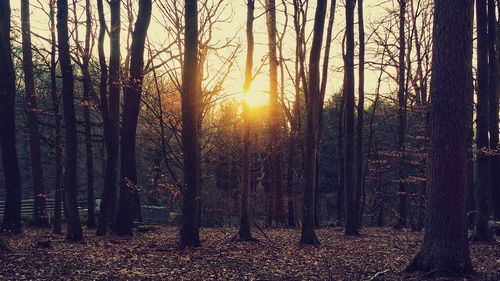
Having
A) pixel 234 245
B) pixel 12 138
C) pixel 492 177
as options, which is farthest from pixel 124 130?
pixel 492 177

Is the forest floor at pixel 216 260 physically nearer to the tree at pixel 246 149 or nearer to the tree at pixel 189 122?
the tree at pixel 246 149

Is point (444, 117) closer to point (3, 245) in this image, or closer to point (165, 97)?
point (3, 245)

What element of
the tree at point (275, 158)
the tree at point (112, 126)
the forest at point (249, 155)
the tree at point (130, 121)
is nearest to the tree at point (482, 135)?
the forest at point (249, 155)

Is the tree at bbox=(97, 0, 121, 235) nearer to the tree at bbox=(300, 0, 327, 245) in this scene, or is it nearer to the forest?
the forest

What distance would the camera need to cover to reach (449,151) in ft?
25.6

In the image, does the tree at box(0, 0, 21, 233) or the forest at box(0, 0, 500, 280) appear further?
the tree at box(0, 0, 21, 233)

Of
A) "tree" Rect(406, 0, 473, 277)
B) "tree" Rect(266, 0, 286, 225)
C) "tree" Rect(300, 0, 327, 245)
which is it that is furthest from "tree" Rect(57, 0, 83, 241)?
"tree" Rect(266, 0, 286, 225)

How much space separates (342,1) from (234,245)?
1210 centimetres

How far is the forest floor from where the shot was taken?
8.62m

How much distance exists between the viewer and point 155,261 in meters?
10.3

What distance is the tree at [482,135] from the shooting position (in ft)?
43.3

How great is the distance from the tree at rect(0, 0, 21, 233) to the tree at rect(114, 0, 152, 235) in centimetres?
289

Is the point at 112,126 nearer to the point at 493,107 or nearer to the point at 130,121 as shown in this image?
the point at 130,121

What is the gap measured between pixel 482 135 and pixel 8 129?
44.2 ft
